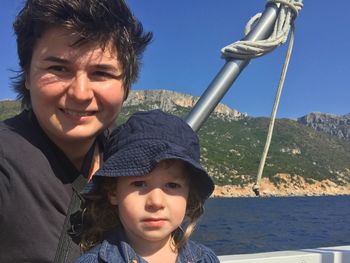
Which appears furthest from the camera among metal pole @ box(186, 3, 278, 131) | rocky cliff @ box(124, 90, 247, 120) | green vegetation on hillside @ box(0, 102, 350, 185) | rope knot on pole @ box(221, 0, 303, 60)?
rocky cliff @ box(124, 90, 247, 120)

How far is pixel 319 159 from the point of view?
9350 cm

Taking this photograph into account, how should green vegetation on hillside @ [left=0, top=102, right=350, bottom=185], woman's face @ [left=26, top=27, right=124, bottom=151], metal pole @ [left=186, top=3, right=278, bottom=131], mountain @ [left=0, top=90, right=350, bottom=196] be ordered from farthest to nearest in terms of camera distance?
mountain @ [left=0, top=90, right=350, bottom=196] < green vegetation on hillside @ [left=0, top=102, right=350, bottom=185] < metal pole @ [left=186, top=3, right=278, bottom=131] < woman's face @ [left=26, top=27, right=124, bottom=151]

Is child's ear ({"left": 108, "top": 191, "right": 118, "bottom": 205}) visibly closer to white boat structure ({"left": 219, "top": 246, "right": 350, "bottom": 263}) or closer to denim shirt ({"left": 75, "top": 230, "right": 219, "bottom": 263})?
denim shirt ({"left": 75, "top": 230, "right": 219, "bottom": 263})

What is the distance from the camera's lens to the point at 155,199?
4.52ft

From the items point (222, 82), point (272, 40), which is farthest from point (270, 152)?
point (222, 82)

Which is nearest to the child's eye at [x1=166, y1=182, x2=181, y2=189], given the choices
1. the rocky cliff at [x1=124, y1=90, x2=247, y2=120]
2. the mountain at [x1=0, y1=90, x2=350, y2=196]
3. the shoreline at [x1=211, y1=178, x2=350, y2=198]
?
the mountain at [x1=0, y1=90, x2=350, y2=196]

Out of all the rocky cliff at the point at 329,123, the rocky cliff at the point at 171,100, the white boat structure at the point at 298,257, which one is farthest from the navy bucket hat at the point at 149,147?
the rocky cliff at the point at 329,123

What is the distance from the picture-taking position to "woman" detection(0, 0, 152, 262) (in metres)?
1.39

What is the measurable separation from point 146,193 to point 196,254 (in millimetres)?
349

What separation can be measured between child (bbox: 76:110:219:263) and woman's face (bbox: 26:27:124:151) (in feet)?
0.42

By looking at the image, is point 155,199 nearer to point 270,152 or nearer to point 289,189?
point 289,189

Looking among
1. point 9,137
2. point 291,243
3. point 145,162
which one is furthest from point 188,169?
point 291,243

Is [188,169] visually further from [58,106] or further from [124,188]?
[58,106]

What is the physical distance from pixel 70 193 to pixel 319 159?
9719cm
